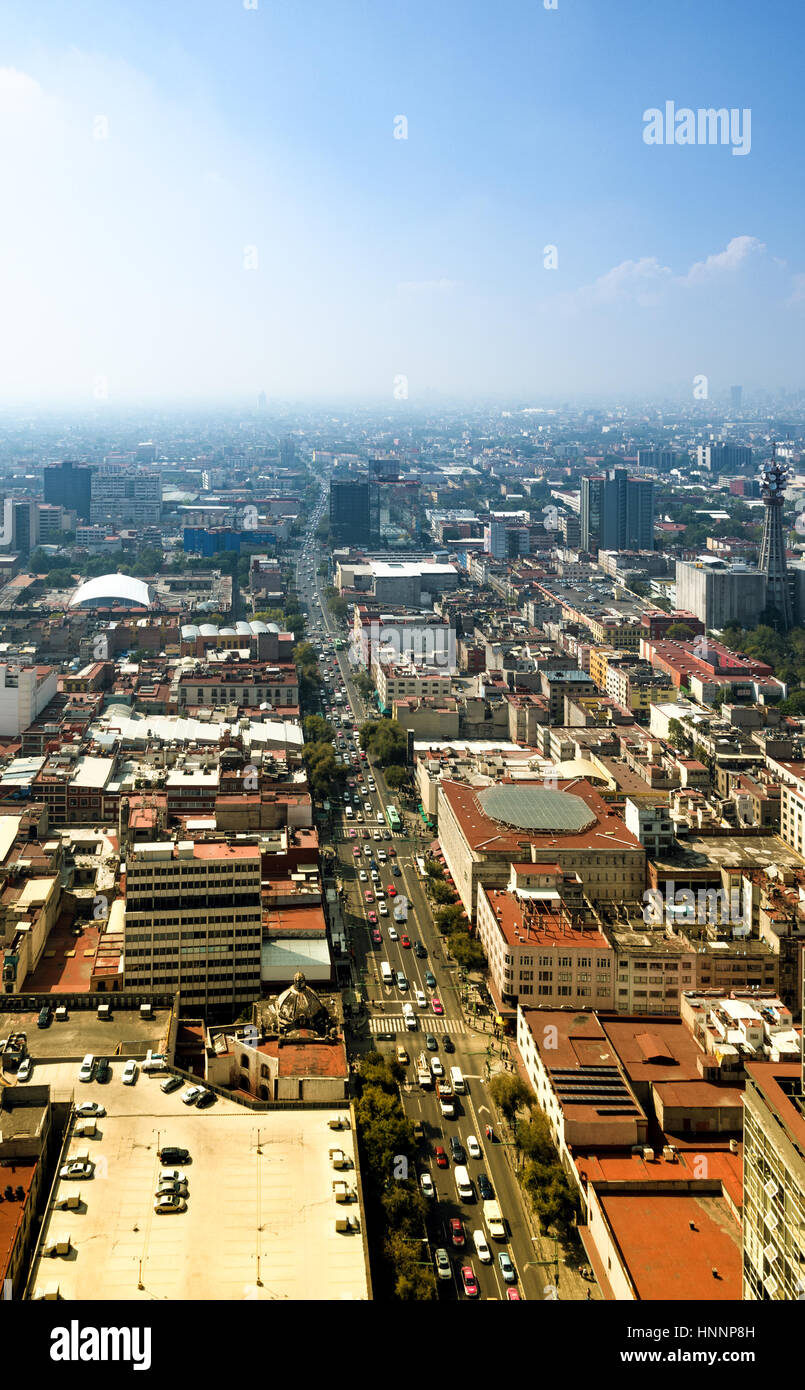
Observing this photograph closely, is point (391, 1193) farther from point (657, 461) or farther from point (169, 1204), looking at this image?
point (657, 461)

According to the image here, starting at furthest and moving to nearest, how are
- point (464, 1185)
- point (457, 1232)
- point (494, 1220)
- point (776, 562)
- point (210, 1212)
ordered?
1. point (776, 562)
2. point (464, 1185)
3. point (494, 1220)
4. point (457, 1232)
5. point (210, 1212)

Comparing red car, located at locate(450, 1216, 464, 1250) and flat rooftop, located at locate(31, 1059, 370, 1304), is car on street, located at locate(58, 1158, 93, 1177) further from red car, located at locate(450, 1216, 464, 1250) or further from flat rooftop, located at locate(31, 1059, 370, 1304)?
red car, located at locate(450, 1216, 464, 1250)

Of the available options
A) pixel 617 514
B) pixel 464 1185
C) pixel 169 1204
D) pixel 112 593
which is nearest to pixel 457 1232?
pixel 464 1185

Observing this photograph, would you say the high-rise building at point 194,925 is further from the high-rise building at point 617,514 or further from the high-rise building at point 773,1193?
the high-rise building at point 617,514

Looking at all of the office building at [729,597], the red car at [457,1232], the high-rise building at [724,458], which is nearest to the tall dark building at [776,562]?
the office building at [729,597]

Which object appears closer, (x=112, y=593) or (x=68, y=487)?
(x=112, y=593)
